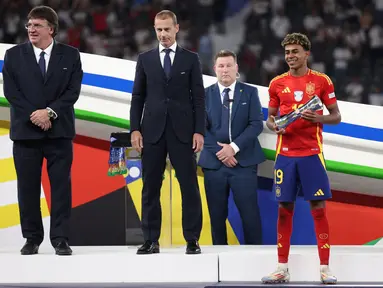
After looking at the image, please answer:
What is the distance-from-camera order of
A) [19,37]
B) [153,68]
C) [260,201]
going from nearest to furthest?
[153,68] < [260,201] < [19,37]

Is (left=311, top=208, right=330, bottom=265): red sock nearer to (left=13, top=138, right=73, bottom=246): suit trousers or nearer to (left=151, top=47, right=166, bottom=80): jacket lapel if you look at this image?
(left=151, top=47, right=166, bottom=80): jacket lapel

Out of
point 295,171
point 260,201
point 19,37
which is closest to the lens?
point 295,171

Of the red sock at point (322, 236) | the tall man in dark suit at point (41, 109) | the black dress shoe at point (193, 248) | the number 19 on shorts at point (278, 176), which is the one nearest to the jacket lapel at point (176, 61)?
the tall man in dark suit at point (41, 109)

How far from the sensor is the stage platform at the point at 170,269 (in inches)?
171

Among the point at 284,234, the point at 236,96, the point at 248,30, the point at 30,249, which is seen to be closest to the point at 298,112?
the point at 284,234

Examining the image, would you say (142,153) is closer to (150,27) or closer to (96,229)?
(96,229)

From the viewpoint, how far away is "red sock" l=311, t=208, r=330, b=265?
417 centimetres

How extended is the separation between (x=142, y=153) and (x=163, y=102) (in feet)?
1.03

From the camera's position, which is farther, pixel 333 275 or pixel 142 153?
pixel 142 153

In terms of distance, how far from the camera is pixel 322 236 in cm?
419

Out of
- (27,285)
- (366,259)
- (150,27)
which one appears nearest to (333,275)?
(366,259)

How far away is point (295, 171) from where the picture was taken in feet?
14.0

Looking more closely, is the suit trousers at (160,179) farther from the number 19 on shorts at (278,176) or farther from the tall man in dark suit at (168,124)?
the number 19 on shorts at (278,176)

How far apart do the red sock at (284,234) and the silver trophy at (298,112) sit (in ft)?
1.46
